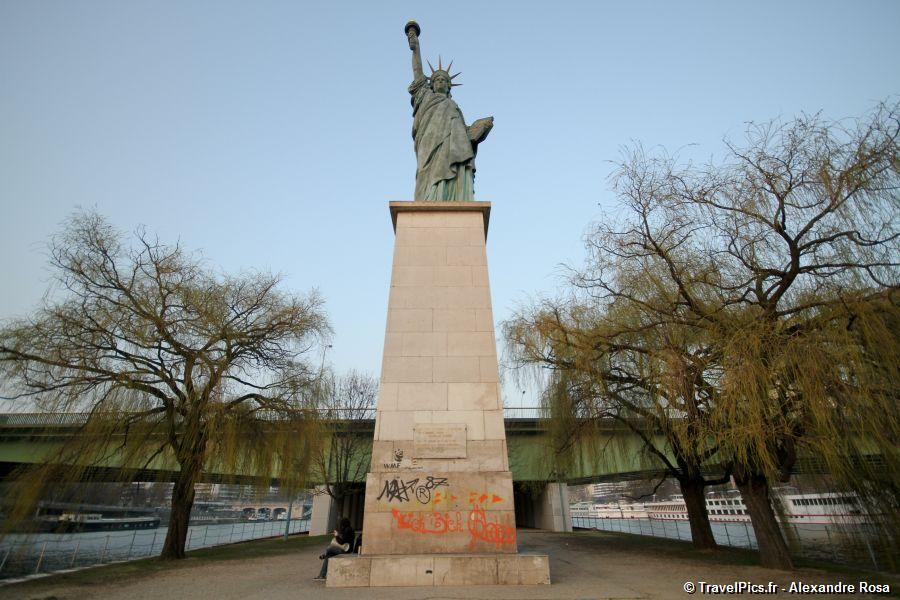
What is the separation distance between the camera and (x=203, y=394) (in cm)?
1218

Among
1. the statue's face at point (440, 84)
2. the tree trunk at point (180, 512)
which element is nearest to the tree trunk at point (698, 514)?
the statue's face at point (440, 84)

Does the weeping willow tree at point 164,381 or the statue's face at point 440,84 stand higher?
the statue's face at point 440,84

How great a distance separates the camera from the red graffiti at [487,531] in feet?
26.7

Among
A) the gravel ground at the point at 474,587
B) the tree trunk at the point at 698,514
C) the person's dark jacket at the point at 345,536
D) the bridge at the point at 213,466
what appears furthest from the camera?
the tree trunk at the point at 698,514

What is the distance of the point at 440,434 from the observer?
8852 mm

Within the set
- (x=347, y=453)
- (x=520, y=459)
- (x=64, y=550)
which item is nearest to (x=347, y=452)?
(x=347, y=453)

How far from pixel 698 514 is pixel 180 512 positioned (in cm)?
1498

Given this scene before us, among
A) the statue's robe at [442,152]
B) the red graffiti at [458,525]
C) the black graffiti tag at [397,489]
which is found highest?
the statue's robe at [442,152]

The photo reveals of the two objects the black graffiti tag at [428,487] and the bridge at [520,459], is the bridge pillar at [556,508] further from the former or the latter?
the black graffiti tag at [428,487]

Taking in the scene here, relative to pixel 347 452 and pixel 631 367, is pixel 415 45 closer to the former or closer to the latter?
pixel 631 367

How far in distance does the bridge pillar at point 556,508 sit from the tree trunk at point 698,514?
1464 cm

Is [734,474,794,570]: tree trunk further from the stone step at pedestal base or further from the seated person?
the seated person

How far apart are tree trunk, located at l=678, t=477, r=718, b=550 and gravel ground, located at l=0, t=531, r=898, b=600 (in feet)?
4.91

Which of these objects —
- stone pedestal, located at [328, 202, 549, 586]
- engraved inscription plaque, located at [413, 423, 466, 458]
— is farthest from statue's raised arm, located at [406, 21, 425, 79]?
engraved inscription plaque, located at [413, 423, 466, 458]
